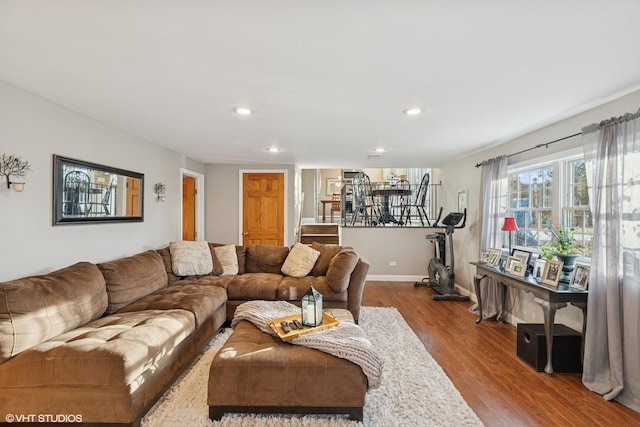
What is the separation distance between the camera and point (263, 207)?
5.94 m

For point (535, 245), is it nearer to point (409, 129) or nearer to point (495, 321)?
point (495, 321)

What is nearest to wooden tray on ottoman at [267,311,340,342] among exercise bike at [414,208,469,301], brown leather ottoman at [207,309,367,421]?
brown leather ottoman at [207,309,367,421]

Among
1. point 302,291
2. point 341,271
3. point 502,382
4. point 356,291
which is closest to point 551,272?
point 502,382

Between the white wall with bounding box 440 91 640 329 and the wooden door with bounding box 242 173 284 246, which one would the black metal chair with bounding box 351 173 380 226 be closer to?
the white wall with bounding box 440 91 640 329

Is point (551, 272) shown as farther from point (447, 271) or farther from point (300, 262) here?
point (300, 262)

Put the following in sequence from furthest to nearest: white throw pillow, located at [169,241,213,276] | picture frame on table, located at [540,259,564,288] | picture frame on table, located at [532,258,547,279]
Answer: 1. white throw pillow, located at [169,241,213,276]
2. picture frame on table, located at [532,258,547,279]
3. picture frame on table, located at [540,259,564,288]

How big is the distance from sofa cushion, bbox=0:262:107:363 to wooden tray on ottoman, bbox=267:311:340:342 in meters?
1.44

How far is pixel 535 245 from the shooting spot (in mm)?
3674

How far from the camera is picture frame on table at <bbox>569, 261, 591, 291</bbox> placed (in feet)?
8.60

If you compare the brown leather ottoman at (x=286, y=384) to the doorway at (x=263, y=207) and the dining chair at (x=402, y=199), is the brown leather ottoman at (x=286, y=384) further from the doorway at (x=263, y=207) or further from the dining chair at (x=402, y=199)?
the dining chair at (x=402, y=199)

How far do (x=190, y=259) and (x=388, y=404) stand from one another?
292 cm

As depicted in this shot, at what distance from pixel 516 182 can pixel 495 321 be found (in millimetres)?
1821

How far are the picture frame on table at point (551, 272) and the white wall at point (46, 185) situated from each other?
14.4 feet

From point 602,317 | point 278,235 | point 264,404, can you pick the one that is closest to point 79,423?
point 264,404
